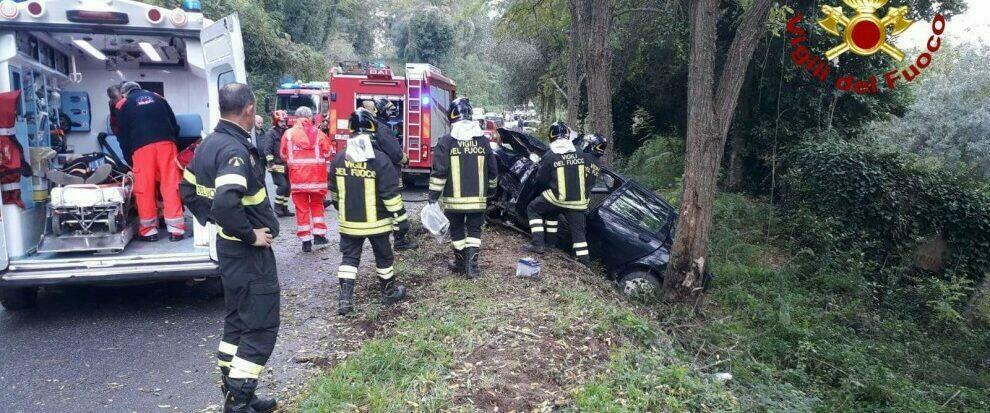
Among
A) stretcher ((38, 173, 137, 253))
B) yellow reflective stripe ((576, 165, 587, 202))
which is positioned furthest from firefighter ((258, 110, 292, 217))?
yellow reflective stripe ((576, 165, 587, 202))

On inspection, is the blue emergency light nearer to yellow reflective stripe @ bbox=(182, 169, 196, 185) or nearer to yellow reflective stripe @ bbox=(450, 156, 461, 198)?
yellow reflective stripe @ bbox=(182, 169, 196, 185)

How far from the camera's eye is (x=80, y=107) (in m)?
7.49

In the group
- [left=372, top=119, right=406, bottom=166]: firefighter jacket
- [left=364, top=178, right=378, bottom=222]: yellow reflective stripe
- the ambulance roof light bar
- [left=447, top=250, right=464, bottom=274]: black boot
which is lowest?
[left=447, top=250, right=464, bottom=274]: black boot

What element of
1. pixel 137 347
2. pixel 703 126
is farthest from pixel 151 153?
pixel 703 126

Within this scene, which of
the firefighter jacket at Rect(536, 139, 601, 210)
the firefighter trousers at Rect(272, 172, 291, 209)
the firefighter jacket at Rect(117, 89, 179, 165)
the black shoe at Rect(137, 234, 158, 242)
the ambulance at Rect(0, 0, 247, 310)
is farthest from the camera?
the firefighter trousers at Rect(272, 172, 291, 209)

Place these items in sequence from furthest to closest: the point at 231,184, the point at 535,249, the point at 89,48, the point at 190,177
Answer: the point at 535,249 → the point at 89,48 → the point at 190,177 → the point at 231,184

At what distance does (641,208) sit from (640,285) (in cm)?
103

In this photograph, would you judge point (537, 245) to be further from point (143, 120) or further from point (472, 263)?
point (143, 120)

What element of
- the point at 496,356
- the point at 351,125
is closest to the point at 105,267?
the point at 351,125

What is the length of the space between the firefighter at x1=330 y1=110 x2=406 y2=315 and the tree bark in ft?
10.0

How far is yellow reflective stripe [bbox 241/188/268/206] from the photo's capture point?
3.69m

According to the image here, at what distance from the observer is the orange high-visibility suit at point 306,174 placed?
793 centimetres

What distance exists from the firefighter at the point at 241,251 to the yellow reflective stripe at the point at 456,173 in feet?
8.86

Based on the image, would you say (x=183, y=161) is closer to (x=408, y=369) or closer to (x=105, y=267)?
(x=105, y=267)
